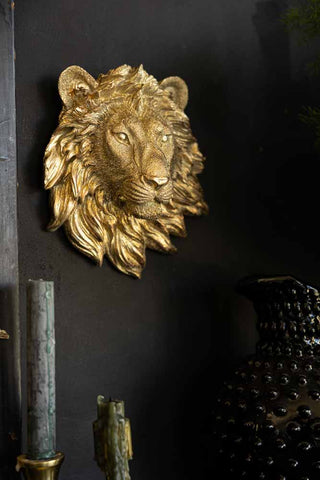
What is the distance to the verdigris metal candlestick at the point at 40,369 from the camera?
2.80ft

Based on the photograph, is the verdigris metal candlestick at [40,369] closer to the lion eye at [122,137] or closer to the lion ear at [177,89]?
the lion eye at [122,137]

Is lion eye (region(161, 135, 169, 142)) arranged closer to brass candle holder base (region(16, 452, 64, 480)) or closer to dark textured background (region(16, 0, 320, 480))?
dark textured background (region(16, 0, 320, 480))

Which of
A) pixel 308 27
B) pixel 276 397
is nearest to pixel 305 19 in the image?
pixel 308 27

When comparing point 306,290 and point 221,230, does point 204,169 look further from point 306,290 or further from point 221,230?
point 306,290

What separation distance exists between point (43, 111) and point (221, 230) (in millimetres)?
419

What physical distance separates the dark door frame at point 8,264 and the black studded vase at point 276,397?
320 millimetres

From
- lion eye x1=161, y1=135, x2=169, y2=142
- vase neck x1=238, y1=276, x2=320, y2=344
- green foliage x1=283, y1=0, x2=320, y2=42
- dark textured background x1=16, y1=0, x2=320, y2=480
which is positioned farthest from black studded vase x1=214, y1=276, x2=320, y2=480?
green foliage x1=283, y1=0, x2=320, y2=42

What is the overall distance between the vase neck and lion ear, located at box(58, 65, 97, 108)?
0.43 meters

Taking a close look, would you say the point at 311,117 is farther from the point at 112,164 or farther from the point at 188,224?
the point at 112,164

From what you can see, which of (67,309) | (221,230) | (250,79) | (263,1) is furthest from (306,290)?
(263,1)

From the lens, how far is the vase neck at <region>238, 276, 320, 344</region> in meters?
1.11

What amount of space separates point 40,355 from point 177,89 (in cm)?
62

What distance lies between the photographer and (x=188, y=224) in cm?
133

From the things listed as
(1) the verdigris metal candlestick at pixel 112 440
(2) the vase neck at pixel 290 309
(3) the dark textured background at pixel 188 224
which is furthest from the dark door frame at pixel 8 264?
(2) the vase neck at pixel 290 309
